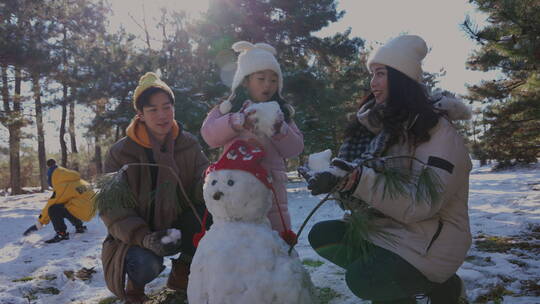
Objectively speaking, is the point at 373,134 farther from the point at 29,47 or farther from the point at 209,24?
the point at 29,47

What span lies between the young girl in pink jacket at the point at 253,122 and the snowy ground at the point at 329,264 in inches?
31.6

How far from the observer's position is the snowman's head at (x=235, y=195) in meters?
1.52

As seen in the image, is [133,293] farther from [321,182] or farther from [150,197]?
[321,182]

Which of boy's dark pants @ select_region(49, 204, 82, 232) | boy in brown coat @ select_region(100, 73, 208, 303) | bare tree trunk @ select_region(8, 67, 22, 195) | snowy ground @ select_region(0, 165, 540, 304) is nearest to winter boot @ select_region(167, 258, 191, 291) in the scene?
boy in brown coat @ select_region(100, 73, 208, 303)

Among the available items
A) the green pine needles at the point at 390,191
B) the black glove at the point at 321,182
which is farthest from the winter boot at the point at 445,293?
the black glove at the point at 321,182

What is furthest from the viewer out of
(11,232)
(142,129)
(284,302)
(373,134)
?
(11,232)

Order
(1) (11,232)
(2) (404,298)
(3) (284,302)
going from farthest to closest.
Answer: (1) (11,232)
(2) (404,298)
(3) (284,302)

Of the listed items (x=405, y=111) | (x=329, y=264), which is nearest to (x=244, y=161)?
(x=405, y=111)

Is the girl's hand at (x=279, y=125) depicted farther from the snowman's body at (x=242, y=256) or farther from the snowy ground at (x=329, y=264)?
the snowy ground at (x=329, y=264)

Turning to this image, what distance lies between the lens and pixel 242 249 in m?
1.45

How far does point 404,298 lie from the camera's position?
158 cm

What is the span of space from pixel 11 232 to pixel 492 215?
7352 mm

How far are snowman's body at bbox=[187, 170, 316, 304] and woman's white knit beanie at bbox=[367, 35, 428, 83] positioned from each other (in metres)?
0.87

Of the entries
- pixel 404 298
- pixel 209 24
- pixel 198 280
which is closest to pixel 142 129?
pixel 198 280
